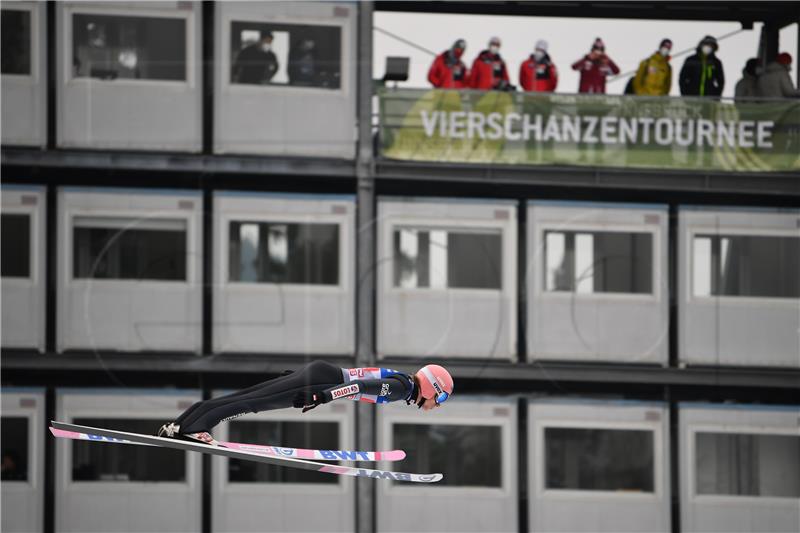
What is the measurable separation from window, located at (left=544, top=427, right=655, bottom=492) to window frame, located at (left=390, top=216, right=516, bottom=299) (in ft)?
7.93

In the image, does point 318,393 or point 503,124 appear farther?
point 503,124

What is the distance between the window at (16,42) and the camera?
19.2 meters

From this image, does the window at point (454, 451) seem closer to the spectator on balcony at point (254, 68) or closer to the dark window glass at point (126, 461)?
the dark window glass at point (126, 461)

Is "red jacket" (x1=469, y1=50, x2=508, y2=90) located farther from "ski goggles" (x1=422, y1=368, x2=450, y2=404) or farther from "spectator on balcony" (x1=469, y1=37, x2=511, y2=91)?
"ski goggles" (x1=422, y1=368, x2=450, y2=404)

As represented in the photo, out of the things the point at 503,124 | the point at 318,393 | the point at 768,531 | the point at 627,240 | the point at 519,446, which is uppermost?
the point at 503,124

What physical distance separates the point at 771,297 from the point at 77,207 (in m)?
11.1

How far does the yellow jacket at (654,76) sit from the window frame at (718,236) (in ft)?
7.48

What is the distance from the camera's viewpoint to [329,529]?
18938 mm

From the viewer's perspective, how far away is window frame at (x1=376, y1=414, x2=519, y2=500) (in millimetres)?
19047

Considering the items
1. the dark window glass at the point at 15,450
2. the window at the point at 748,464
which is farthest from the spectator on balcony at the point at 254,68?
the window at the point at 748,464

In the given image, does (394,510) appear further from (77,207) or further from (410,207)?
(77,207)

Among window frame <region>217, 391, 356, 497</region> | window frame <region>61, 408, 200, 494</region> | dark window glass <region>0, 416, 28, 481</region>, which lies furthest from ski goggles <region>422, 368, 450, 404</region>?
dark window glass <region>0, 416, 28, 481</region>

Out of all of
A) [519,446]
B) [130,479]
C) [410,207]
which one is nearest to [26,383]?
[130,479]

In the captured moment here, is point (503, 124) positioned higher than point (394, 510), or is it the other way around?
point (503, 124)
